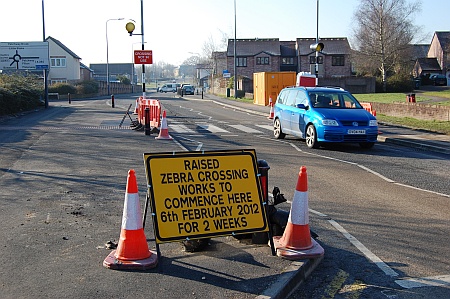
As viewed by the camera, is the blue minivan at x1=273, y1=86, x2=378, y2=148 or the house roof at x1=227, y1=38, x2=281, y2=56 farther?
the house roof at x1=227, y1=38, x2=281, y2=56

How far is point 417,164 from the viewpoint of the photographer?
1315cm

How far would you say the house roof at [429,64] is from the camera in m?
96.5

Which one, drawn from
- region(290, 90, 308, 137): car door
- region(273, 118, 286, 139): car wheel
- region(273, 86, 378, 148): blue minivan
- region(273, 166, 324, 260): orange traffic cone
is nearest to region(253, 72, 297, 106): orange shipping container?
region(273, 118, 286, 139): car wheel

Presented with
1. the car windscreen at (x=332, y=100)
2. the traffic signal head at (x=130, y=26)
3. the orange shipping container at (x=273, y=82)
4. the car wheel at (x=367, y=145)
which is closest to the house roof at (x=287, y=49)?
the orange shipping container at (x=273, y=82)

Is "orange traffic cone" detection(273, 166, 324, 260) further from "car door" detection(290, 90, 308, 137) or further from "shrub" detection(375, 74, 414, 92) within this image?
"shrub" detection(375, 74, 414, 92)

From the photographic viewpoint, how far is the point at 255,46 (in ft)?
278

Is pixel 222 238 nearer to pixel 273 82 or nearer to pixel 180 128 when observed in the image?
pixel 180 128

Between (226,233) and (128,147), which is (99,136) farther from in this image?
(226,233)

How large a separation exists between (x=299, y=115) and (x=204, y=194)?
1162cm

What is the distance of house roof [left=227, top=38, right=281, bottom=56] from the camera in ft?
276

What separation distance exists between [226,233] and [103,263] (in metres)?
1.25

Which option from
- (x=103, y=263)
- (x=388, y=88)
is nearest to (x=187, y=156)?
(x=103, y=263)

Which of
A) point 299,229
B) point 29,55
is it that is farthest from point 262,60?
point 299,229

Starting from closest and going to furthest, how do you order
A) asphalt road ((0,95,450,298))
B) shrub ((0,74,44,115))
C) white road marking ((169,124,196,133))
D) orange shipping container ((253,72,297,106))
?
asphalt road ((0,95,450,298)), white road marking ((169,124,196,133)), shrub ((0,74,44,115)), orange shipping container ((253,72,297,106))
